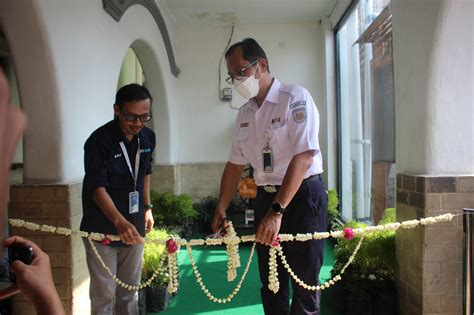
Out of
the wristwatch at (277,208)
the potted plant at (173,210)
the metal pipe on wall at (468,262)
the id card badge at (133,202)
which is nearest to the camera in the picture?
the wristwatch at (277,208)

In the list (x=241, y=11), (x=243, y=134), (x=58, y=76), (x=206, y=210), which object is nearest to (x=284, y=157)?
(x=243, y=134)

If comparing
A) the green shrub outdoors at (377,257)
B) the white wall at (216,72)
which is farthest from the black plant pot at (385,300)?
the white wall at (216,72)

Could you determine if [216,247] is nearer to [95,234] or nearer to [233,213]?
[233,213]

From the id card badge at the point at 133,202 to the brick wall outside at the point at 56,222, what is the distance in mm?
519

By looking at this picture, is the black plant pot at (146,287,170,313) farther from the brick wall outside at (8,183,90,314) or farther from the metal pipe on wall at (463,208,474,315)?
the metal pipe on wall at (463,208,474,315)

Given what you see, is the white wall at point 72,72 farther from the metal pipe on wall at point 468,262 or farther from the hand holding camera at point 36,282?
the metal pipe on wall at point 468,262

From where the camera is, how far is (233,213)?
5.83 meters

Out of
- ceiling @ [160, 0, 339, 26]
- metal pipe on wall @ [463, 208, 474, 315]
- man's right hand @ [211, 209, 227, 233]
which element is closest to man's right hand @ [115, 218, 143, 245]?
man's right hand @ [211, 209, 227, 233]

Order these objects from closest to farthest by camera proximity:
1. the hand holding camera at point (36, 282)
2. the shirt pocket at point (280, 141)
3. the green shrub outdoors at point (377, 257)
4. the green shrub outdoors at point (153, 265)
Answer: the hand holding camera at point (36, 282) → the shirt pocket at point (280, 141) → the green shrub outdoors at point (377, 257) → the green shrub outdoors at point (153, 265)

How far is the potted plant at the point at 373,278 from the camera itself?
2727mm

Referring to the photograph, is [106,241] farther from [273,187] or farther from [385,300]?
[385,300]

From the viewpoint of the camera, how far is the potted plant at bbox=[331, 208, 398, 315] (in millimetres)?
2727

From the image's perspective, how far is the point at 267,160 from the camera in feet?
6.58

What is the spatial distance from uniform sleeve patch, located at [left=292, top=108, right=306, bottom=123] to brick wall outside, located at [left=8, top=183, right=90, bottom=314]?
1.49 metres
